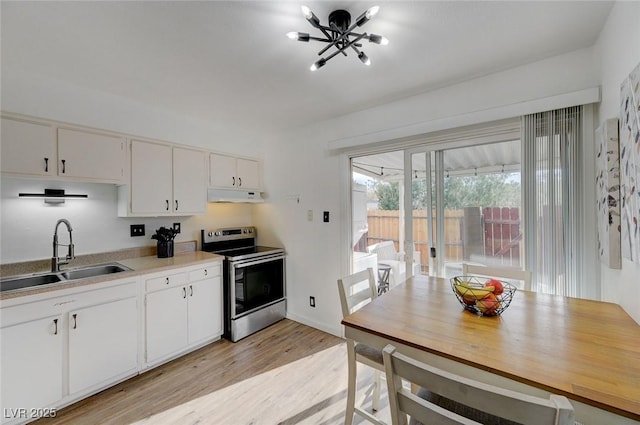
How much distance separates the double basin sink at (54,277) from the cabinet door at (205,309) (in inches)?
25.9

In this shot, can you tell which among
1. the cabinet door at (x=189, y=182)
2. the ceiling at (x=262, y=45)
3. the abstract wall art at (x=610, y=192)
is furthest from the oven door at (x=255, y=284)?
the abstract wall art at (x=610, y=192)

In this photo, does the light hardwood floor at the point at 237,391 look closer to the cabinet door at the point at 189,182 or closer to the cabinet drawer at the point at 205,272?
the cabinet drawer at the point at 205,272

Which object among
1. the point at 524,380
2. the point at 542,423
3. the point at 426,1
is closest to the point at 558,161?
the point at 426,1

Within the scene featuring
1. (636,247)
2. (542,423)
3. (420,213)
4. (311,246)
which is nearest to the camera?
(542,423)

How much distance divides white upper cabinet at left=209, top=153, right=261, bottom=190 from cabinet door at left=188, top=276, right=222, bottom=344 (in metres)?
1.17

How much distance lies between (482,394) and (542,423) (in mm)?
128

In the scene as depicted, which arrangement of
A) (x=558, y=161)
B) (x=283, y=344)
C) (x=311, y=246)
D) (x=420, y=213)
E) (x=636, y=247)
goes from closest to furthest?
(x=636, y=247)
(x=558, y=161)
(x=420, y=213)
(x=283, y=344)
(x=311, y=246)

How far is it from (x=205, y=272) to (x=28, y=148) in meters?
1.66

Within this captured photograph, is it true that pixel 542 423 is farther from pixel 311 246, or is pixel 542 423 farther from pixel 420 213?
pixel 311 246

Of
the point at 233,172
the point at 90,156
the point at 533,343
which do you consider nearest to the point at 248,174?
the point at 233,172

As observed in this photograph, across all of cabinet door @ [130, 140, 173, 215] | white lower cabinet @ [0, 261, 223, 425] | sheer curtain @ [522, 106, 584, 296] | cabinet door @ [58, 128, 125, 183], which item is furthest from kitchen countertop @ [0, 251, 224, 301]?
sheer curtain @ [522, 106, 584, 296]

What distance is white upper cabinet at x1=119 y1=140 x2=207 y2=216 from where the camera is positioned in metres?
2.51

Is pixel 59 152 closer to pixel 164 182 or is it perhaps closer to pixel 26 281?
pixel 164 182

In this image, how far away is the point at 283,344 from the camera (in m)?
2.78
